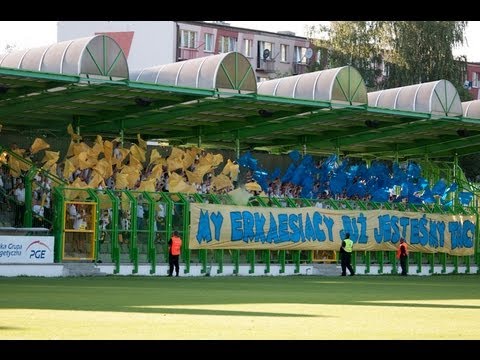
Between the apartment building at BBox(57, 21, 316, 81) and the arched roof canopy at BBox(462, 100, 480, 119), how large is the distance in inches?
1356

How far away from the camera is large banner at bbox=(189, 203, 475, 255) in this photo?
131 ft

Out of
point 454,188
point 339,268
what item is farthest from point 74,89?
point 454,188

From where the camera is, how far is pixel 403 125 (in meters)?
47.0

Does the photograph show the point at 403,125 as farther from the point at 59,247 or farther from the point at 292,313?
the point at 292,313

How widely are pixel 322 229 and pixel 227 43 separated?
5314 cm

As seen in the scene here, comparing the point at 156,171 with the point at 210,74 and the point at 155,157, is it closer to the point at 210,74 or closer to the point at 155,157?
the point at 155,157

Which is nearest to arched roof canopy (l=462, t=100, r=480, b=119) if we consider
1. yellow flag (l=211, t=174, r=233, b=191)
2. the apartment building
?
yellow flag (l=211, t=174, r=233, b=191)

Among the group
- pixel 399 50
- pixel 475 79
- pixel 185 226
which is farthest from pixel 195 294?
pixel 475 79

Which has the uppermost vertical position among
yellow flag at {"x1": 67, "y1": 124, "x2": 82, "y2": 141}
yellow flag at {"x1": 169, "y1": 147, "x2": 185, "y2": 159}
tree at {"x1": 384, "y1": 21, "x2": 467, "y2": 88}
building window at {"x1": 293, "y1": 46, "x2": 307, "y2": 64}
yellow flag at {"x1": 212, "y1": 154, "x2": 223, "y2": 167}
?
building window at {"x1": 293, "y1": 46, "x2": 307, "y2": 64}

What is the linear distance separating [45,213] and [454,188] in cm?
2299

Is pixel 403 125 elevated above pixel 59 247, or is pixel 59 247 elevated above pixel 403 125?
pixel 403 125

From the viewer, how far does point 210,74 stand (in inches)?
1473

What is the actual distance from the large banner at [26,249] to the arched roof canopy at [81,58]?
507cm

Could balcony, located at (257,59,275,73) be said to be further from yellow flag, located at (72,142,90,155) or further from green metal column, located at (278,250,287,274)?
yellow flag, located at (72,142,90,155)
